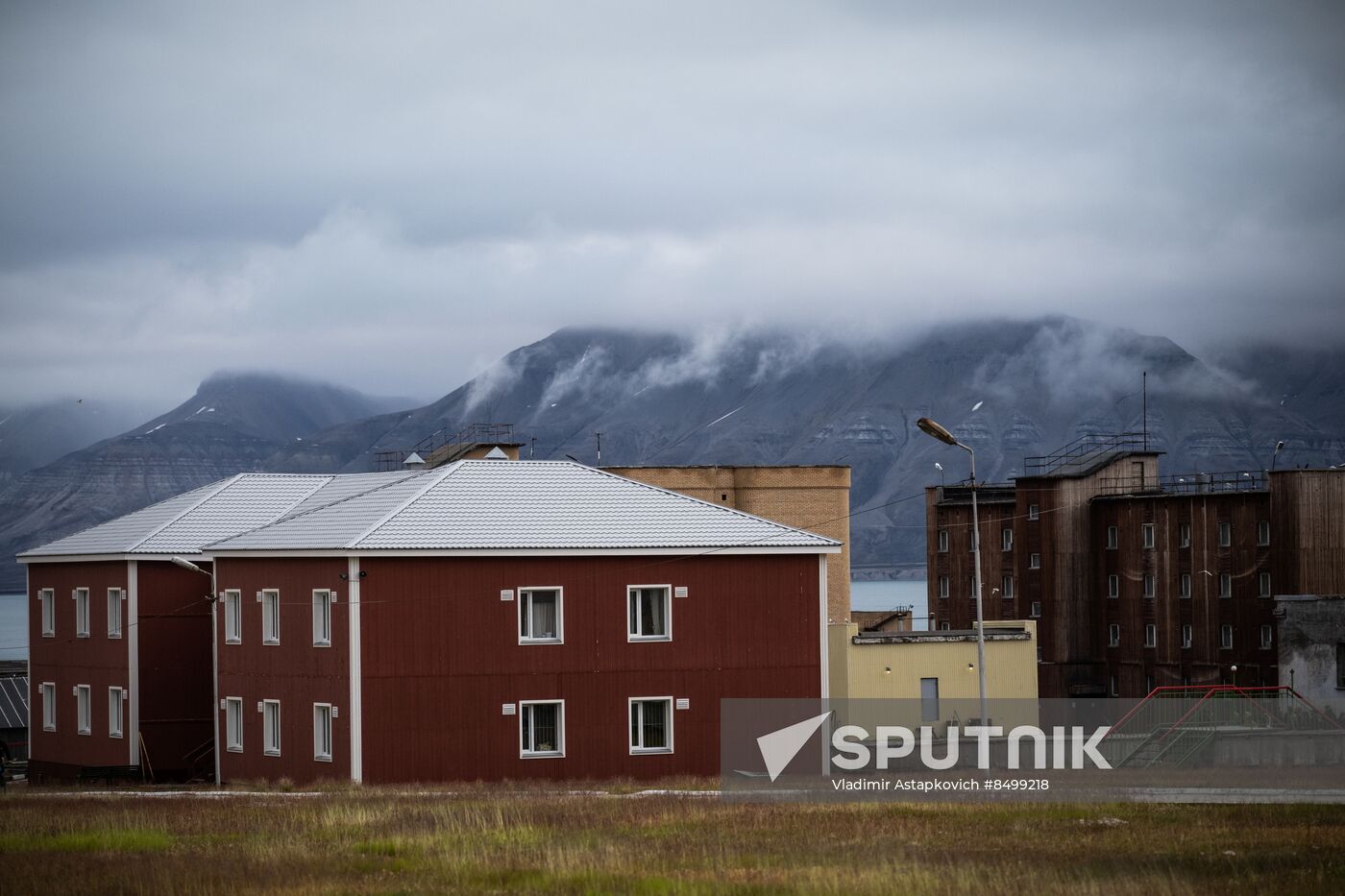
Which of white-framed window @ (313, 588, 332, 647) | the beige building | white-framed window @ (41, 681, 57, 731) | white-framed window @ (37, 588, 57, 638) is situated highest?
the beige building

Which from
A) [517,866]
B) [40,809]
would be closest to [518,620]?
[40,809]

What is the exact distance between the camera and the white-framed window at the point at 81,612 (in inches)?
2270

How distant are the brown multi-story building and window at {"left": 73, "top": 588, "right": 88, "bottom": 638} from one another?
2391 inches

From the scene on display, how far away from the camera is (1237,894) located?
21.5 metres

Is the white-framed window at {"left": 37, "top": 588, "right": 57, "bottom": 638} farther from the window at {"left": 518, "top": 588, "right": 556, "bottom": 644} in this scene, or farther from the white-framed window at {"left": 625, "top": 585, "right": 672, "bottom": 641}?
the white-framed window at {"left": 625, "top": 585, "right": 672, "bottom": 641}

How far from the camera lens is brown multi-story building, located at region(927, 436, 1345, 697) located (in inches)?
3620

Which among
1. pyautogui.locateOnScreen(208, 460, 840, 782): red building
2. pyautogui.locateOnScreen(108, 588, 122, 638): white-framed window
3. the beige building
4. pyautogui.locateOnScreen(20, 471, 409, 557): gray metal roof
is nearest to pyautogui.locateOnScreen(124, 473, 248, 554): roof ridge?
pyautogui.locateOnScreen(20, 471, 409, 557): gray metal roof

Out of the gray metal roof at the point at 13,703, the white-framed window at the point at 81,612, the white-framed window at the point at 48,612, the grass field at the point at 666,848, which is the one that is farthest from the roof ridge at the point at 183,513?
the gray metal roof at the point at 13,703

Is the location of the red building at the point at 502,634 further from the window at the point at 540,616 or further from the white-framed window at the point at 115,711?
the white-framed window at the point at 115,711

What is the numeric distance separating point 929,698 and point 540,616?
25.1 metres

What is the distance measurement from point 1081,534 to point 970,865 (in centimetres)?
8577

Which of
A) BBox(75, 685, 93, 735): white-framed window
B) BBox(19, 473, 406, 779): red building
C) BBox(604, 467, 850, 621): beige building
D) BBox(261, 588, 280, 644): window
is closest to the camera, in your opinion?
BBox(261, 588, 280, 644): window

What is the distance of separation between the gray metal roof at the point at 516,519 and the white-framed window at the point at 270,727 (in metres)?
4.31

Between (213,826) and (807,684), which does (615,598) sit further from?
(213,826)
